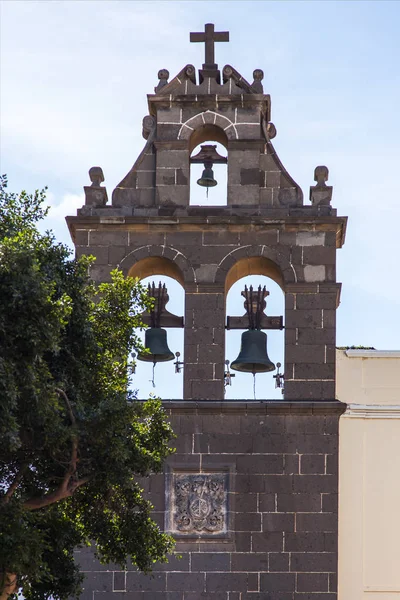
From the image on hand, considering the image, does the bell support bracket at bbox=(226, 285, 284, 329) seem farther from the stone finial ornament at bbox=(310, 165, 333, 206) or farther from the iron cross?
the iron cross

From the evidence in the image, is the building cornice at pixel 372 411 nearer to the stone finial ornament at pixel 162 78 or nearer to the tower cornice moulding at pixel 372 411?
the tower cornice moulding at pixel 372 411

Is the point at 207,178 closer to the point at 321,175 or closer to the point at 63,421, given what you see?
the point at 321,175

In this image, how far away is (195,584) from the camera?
2258 cm

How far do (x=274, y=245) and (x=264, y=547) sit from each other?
4.01 m

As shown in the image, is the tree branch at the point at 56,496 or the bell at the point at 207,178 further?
the bell at the point at 207,178

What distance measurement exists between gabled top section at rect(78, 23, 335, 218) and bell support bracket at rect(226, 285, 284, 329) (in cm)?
111

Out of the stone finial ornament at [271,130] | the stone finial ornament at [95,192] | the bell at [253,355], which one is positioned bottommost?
the bell at [253,355]

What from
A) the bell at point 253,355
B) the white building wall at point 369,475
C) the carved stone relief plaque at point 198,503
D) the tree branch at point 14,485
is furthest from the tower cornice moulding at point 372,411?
the tree branch at point 14,485

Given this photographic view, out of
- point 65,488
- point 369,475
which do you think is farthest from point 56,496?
point 369,475

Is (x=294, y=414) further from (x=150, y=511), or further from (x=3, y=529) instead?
(x=3, y=529)

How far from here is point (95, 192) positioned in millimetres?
24000

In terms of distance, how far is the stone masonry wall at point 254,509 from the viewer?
22562mm

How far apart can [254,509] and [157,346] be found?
102 inches

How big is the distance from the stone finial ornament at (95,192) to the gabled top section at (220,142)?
13mm
